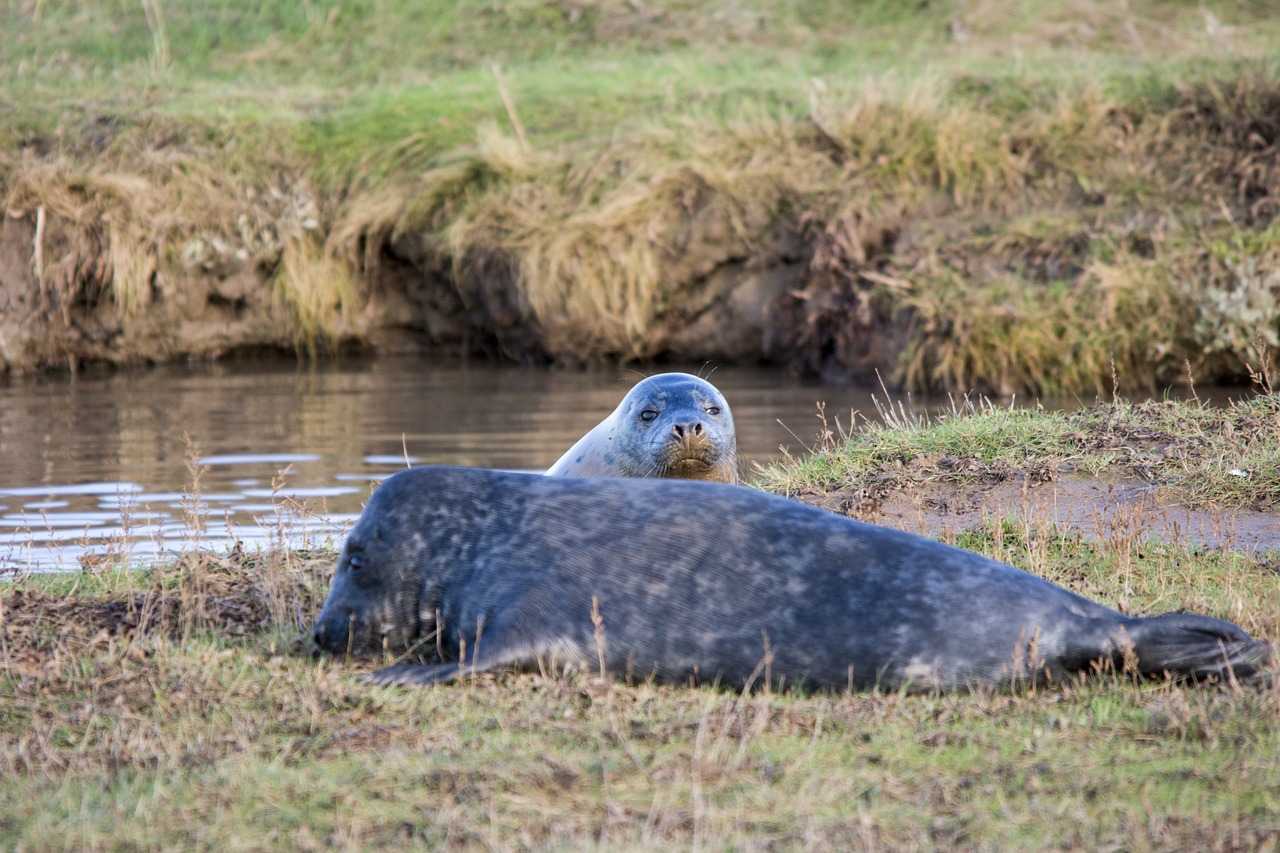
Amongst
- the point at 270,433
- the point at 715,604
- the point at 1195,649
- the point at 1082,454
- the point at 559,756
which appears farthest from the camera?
the point at 270,433

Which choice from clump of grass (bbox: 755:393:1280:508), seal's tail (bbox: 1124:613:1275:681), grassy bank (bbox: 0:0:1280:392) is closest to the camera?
seal's tail (bbox: 1124:613:1275:681)

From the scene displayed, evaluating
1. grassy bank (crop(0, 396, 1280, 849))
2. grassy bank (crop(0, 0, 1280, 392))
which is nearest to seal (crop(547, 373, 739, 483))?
grassy bank (crop(0, 396, 1280, 849))

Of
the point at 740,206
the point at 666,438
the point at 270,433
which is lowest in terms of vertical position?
the point at 270,433

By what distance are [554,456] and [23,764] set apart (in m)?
6.93

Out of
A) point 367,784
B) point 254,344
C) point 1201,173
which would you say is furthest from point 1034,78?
point 367,784

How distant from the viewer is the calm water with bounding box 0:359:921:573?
845cm

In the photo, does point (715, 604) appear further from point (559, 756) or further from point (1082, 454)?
point (1082, 454)

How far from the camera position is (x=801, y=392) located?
13.3 meters

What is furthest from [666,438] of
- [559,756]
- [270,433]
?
[270,433]

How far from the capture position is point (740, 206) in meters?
14.4

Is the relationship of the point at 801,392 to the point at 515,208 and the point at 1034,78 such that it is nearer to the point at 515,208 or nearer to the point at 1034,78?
the point at 515,208

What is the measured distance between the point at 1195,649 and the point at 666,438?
2.93m

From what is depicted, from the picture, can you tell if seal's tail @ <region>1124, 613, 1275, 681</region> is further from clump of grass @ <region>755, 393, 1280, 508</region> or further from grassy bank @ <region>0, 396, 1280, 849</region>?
clump of grass @ <region>755, 393, 1280, 508</region>

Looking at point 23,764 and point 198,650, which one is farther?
point 198,650
